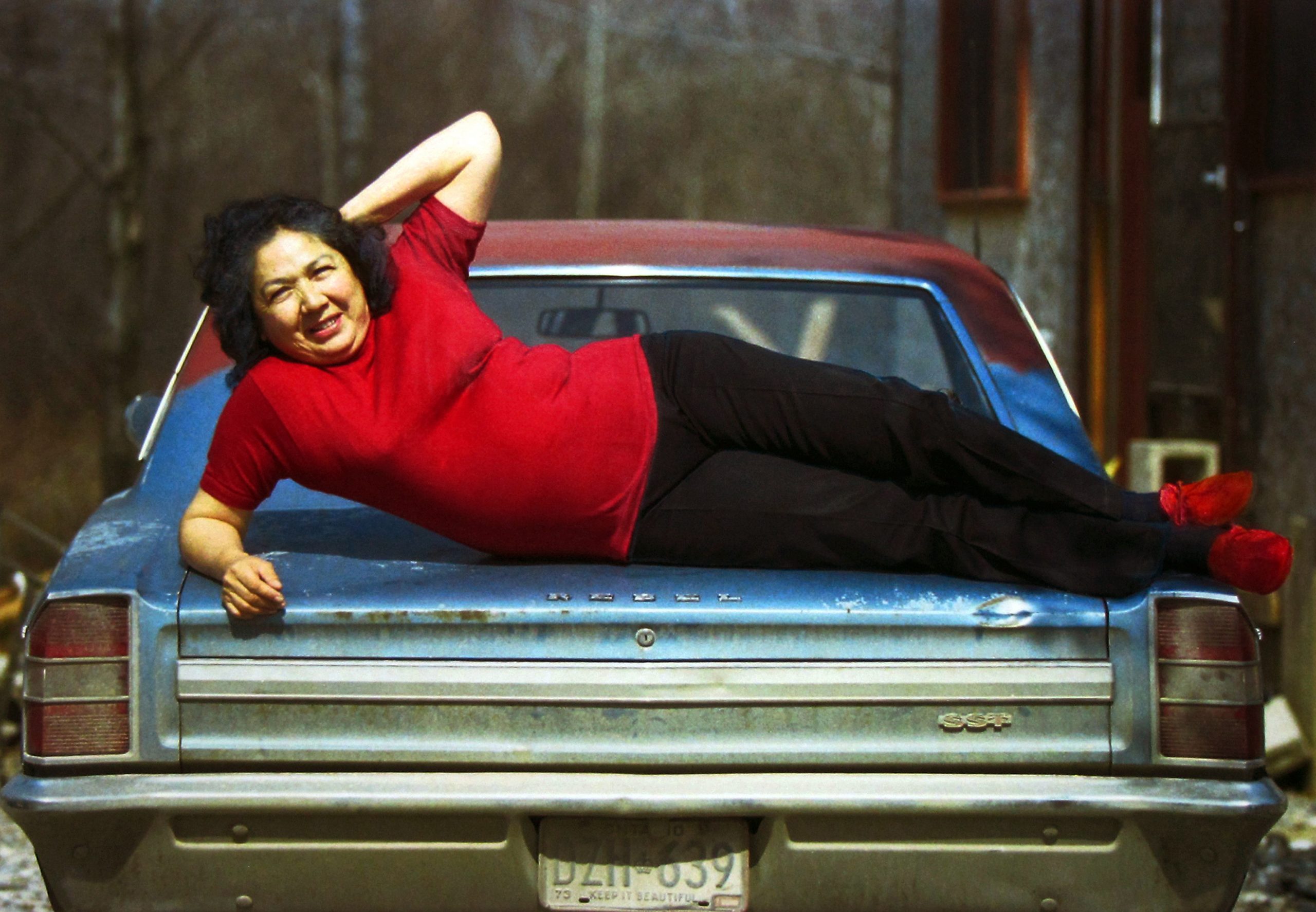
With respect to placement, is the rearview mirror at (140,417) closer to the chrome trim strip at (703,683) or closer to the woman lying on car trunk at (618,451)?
the woman lying on car trunk at (618,451)

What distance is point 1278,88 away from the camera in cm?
745

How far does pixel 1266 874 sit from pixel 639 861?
228 cm

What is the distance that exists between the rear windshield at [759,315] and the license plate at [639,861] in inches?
54.9

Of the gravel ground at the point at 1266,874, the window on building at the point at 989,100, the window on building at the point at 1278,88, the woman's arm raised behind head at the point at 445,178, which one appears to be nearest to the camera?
the woman's arm raised behind head at the point at 445,178

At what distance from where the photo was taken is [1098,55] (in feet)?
31.5

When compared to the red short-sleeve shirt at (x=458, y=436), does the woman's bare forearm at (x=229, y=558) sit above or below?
below

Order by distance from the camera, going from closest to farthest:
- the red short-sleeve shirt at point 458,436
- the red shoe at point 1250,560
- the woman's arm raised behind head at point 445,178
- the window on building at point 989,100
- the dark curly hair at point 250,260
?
1. the red shoe at point 1250,560
2. the red short-sleeve shirt at point 458,436
3. the dark curly hair at point 250,260
4. the woman's arm raised behind head at point 445,178
5. the window on building at point 989,100

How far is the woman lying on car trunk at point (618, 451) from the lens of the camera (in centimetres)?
294

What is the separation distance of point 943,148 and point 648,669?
10.1 metres

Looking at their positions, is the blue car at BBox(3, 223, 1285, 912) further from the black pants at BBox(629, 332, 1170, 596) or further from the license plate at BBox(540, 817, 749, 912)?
the black pants at BBox(629, 332, 1170, 596)

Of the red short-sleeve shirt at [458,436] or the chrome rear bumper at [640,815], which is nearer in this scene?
the chrome rear bumper at [640,815]

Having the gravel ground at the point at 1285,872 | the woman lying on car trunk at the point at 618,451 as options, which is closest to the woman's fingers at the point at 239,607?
the woman lying on car trunk at the point at 618,451

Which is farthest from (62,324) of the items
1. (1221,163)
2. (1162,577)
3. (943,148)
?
(1162,577)

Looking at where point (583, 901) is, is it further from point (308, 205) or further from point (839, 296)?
point (839, 296)
